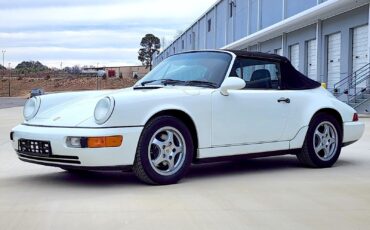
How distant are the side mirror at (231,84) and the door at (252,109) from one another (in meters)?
0.07

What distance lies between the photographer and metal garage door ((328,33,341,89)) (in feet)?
84.2

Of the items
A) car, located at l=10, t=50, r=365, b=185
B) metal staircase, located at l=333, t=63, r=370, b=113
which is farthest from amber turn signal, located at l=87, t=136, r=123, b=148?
metal staircase, located at l=333, t=63, r=370, b=113

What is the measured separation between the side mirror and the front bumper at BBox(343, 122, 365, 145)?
1932mm

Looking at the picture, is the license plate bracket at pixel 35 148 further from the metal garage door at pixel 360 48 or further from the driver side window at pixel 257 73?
the metal garage door at pixel 360 48

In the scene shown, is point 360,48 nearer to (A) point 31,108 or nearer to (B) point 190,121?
(B) point 190,121

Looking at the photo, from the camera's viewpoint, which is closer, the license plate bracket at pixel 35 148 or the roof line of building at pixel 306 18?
the license plate bracket at pixel 35 148

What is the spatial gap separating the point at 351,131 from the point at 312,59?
2228 cm

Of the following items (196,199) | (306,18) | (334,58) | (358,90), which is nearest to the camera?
(196,199)

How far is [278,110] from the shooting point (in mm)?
6680

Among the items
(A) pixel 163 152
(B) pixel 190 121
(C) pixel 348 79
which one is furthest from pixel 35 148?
(C) pixel 348 79

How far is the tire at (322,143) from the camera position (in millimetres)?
6969

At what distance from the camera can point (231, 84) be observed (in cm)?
611

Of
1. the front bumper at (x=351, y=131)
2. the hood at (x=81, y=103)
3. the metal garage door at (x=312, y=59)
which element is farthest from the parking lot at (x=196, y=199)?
the metal garage door at (x=312, y=59)

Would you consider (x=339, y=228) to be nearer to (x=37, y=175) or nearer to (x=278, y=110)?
(x=278, y=110)
